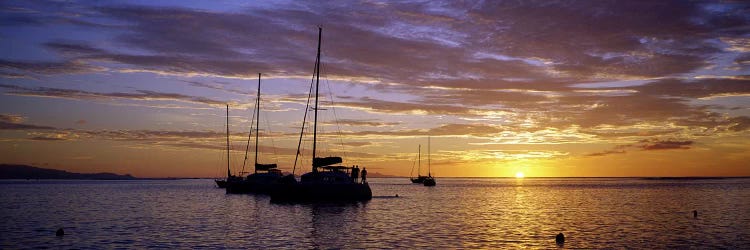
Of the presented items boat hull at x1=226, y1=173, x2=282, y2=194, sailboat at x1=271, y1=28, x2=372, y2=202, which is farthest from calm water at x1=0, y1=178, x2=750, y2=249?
boat hull at x1=226, y1=173, x2=282, y2=194

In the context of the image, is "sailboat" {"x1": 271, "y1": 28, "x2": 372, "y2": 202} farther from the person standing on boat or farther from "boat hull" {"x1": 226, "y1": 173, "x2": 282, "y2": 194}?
"boat hull" {"x1": 226, "y1": 173, "x2": 282, "y2": 194}

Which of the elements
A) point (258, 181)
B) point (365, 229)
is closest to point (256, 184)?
point (258, 181)

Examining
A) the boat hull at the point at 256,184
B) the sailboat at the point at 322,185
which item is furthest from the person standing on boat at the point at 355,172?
the boat hull at the point at 256,184

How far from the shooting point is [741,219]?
53.7 m

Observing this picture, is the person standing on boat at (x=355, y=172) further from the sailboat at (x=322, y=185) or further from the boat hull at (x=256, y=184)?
the boat hull at (x=256, y=184)

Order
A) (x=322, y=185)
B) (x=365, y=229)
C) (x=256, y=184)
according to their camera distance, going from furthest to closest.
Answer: (x=256, y=184), (x=322, y=185), (x=365, y=229)

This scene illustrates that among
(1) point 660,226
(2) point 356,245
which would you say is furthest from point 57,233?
(1) point 660,226

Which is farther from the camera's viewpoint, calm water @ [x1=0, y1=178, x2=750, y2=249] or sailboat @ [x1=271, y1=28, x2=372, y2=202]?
sailboat @ [x1=271, y1=28, x2=372, y2=202]

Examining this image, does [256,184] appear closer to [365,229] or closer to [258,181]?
[258,181]

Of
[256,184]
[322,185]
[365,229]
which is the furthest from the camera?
[256,184]

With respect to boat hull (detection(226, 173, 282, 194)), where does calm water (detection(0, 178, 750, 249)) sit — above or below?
below

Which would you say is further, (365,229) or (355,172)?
(355,172)

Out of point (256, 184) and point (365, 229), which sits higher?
point (256, 184)

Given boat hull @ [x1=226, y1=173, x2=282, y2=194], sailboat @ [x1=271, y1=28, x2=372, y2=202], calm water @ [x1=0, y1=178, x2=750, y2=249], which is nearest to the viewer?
calm water @ [x1=0, y1=178, x2=750, y2=249]
